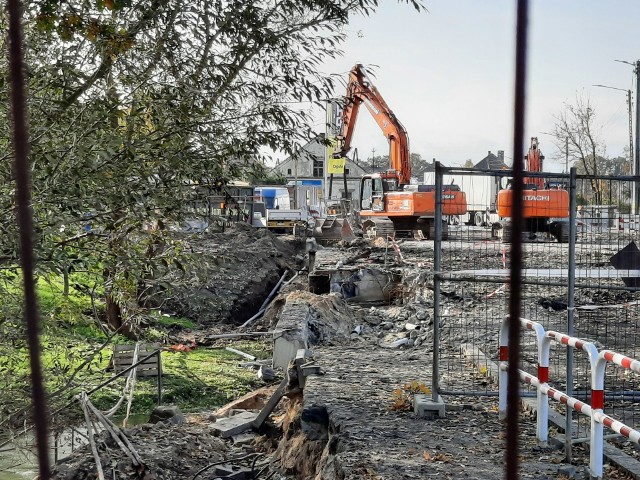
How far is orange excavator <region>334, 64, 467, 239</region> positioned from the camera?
28.3m

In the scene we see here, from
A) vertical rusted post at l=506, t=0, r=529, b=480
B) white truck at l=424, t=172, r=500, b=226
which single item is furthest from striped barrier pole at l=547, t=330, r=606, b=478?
vertical rusted post at l=506, t=0, r=529, b=480

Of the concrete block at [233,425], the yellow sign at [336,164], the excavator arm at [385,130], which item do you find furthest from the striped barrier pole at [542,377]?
the yellow sign at [336,164]

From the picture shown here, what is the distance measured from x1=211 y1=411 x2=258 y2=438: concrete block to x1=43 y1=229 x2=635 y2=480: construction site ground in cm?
10

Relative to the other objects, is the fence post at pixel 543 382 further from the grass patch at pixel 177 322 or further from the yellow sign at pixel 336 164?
the yellow sign at pixel 336 164

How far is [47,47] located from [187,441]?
464cm

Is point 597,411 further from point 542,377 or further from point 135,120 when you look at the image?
point 135,120

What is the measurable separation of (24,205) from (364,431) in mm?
5847

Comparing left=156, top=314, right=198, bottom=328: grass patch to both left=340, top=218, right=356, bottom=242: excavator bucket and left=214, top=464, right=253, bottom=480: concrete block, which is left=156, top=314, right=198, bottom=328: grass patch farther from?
left=214, top=464, right=253, bottom=480: concrete block

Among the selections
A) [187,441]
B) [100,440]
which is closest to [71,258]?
[100,440]

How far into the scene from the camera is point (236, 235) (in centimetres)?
3312

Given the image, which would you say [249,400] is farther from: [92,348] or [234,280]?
[234,280]

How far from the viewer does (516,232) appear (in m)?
1.25

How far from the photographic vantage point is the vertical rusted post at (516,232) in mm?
1229

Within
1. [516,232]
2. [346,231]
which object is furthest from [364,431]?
[346,231]
